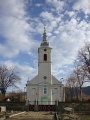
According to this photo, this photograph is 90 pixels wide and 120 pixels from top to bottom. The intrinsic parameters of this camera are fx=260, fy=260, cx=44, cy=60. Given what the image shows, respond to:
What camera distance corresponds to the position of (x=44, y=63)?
58.6 meters

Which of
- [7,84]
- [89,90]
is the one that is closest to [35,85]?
[7,84]

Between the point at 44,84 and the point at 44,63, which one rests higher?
the point at 44,63

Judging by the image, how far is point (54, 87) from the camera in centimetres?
5731

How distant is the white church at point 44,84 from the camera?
55938 mm

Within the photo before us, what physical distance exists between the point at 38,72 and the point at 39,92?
4687mm

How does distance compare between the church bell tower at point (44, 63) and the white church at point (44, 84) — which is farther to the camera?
the church bell tower at point (44, 63)

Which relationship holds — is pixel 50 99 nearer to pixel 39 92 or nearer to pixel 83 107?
pixel 39 92

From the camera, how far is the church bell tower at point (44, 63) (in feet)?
190

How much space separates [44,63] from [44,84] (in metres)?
4.82

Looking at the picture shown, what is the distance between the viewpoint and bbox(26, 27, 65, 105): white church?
184 ft

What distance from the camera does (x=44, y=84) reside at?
187 ft

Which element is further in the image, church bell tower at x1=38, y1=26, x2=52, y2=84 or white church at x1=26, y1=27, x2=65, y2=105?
church bell tower at x1=38, y1=26, x2=52, y2=84

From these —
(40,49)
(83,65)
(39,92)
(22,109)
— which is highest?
(40,49)

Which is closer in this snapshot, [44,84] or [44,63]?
[44,84]
